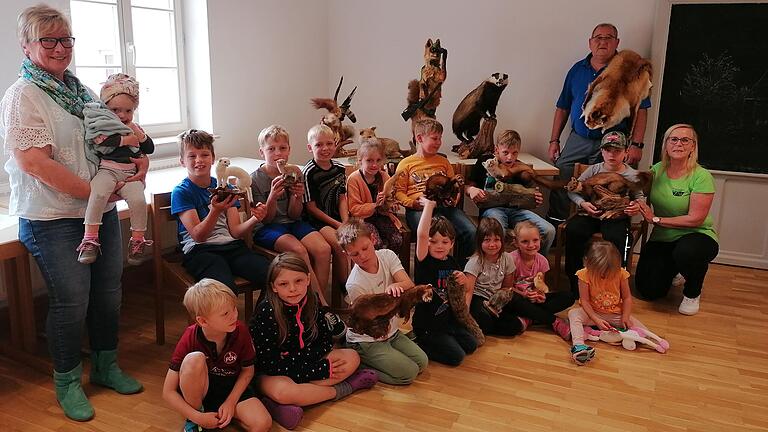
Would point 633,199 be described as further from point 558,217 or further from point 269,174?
point 269,174

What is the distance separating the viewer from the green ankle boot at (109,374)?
2.48 meters

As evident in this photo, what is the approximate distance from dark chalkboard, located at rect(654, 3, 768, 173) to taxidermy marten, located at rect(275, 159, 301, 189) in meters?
2.55

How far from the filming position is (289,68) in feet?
15.1

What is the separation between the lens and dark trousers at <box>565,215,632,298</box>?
349 cm

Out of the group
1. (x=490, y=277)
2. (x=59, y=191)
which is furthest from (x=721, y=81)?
(x=59, y=191)

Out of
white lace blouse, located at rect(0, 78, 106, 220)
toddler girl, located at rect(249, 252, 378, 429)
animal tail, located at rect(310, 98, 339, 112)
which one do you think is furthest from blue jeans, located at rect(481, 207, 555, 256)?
white lace blouse, located at rect(0, 78, 106, 220)

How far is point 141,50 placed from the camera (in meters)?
3.75

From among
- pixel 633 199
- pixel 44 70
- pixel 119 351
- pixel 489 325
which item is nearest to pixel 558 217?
pixel 633 199

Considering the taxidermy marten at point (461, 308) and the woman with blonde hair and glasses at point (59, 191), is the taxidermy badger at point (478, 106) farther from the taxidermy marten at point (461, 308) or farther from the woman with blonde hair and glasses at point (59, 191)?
the woman with blonde hair and glasses at point (59, 191)

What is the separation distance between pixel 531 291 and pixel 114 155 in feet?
6.43

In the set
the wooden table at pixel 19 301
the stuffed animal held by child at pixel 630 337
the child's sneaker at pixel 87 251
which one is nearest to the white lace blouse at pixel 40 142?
the child's sneaker at pixel 87 251

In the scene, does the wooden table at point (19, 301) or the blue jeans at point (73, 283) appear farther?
the wooden table at point (19, 301)

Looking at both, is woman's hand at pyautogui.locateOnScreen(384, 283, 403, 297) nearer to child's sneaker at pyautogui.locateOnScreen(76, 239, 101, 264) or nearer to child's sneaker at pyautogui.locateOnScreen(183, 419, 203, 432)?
child's sneaker at pyautogui.locateOnScreen(183, 419, 203, 432)

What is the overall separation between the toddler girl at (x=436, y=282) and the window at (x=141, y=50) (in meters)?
1.93
